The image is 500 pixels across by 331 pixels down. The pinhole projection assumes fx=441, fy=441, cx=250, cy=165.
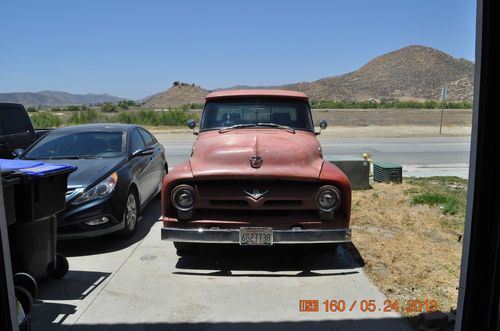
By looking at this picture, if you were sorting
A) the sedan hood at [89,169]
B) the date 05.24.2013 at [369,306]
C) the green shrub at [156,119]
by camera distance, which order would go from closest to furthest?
1. the date 05.24.2013 at [369,306]
2. the sedan hood at [89,169]
3. the green shrub at [156,119]

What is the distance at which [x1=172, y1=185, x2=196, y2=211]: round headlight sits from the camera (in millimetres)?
4523

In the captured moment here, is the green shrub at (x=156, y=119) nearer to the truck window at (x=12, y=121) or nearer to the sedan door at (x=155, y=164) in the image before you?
the truck window at (x=12, y=121)

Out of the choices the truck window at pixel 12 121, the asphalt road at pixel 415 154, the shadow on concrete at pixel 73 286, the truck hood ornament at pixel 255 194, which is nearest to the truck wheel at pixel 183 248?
the shadow on concrete at pixel 73 286

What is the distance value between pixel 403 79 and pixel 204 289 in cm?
12656

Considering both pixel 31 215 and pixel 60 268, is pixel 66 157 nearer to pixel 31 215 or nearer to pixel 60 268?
pixel 60 268

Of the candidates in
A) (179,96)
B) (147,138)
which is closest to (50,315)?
(147,138)

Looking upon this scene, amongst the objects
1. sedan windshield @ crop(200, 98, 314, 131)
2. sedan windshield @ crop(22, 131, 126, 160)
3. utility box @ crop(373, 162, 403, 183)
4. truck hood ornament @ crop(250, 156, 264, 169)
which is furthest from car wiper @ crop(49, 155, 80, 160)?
utility box @ crop(373, 162, 403, 183)

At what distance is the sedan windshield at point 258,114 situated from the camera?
19.6 ft

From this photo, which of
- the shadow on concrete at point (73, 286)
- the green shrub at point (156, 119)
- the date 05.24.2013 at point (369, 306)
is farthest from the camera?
the green shrub at point (156, 119)

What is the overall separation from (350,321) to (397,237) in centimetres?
246

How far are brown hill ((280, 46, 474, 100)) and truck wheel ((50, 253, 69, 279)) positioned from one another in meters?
105

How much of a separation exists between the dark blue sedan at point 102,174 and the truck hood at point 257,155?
4.02 feet

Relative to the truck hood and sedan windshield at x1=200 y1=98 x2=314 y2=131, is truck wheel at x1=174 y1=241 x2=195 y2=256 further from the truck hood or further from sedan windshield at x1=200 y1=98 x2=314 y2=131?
sedan windshield at x1=200 y1=98 x2=314 y2=131

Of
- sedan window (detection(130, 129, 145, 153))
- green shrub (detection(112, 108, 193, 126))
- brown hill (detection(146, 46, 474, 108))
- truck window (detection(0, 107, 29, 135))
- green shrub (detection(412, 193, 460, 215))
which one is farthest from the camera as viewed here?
brown hill (detection(146, 46, 474, 108))
